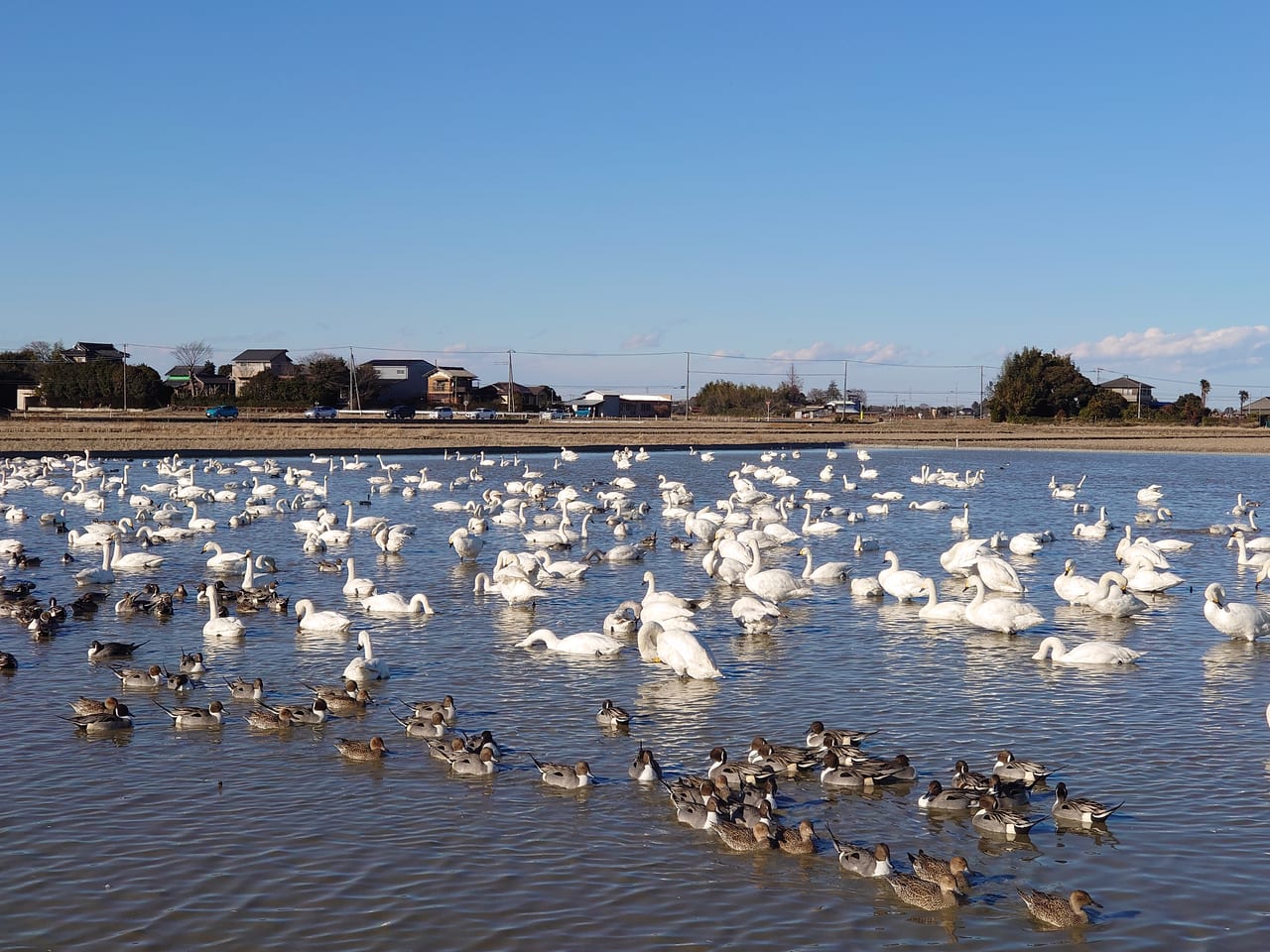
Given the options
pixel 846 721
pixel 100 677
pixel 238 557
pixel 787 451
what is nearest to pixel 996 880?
pixel 846 721

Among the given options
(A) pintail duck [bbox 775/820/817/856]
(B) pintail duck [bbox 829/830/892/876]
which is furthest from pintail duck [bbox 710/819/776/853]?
(B) pintail duck [bbox 829/830/892/876]

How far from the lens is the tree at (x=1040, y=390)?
10581 centimetres

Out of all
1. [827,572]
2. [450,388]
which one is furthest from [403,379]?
[827,572]

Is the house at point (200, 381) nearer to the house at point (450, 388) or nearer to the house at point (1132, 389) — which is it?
the house at point (450, 388)

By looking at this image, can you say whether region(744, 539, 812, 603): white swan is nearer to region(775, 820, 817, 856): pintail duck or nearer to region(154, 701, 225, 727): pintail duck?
region(154, 701, 225, 727): pintail duck

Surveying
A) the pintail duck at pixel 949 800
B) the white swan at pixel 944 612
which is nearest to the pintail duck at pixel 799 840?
the pintail duck at pixel 949 800

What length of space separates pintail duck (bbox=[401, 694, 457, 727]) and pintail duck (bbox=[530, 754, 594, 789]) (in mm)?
1860

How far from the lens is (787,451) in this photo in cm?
6475

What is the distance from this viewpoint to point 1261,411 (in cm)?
11350

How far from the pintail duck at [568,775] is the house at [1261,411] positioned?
319 ft

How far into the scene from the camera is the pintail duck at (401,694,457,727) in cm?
1191

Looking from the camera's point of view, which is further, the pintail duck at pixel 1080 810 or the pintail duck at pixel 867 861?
the pintail duck at pixel 1080 810

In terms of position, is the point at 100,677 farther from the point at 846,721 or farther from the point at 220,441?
the point at 220,441

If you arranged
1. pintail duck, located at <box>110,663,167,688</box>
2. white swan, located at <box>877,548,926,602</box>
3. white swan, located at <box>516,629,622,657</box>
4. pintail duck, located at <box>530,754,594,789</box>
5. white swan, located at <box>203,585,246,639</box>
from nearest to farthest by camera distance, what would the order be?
pintail duck, located at <box>530,754,594,789</box>, pintail duck, located at <box>110,663,167,688</box>, white swan, located at <box>516,629,622,657</box>, white swan, located at <box>203,585,246,639</box>, white swan, located at <box>877,548,926,602</box>
